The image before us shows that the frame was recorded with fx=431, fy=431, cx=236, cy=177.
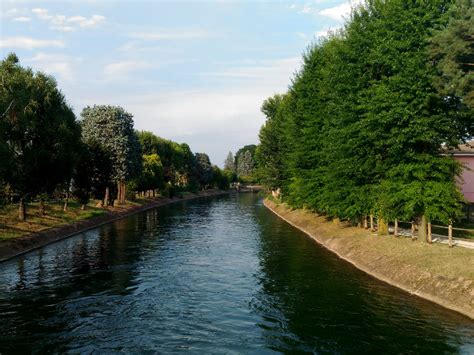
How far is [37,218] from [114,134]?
31.1m

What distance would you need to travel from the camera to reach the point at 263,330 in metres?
21.3

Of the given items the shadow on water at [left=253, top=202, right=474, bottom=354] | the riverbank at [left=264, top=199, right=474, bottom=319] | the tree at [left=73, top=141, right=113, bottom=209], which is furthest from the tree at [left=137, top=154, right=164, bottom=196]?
the shadow on water at [left=253, top=202, right=474, bottom=354]

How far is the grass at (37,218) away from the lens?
4581 cm

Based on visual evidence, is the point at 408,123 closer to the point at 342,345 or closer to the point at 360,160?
the point at 360,160

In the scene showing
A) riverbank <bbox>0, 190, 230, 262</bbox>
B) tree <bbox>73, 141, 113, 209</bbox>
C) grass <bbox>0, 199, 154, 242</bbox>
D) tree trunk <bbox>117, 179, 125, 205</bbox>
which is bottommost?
riverbank <bbox>0, 190, 230, 262</bbox>

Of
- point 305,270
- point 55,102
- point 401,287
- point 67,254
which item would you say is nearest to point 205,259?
point 305,270

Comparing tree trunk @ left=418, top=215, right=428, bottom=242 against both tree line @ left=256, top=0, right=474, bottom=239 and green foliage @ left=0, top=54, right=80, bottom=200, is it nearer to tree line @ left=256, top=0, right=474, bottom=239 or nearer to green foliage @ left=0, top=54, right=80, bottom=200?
tree line @ left=256, top=0, right=474, bottom=239

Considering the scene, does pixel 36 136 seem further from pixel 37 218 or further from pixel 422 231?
pixel 422 231

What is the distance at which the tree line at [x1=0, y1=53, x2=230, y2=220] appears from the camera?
139ft

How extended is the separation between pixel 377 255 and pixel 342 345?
16.9 meters

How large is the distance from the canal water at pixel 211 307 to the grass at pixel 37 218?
5.32 meters

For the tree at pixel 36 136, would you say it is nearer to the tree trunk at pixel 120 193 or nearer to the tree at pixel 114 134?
the tree at pixel 114 134

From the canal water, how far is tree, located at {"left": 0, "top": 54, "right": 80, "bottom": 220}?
32.3 ft

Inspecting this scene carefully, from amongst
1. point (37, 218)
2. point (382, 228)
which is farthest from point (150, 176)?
point (382, 228)
